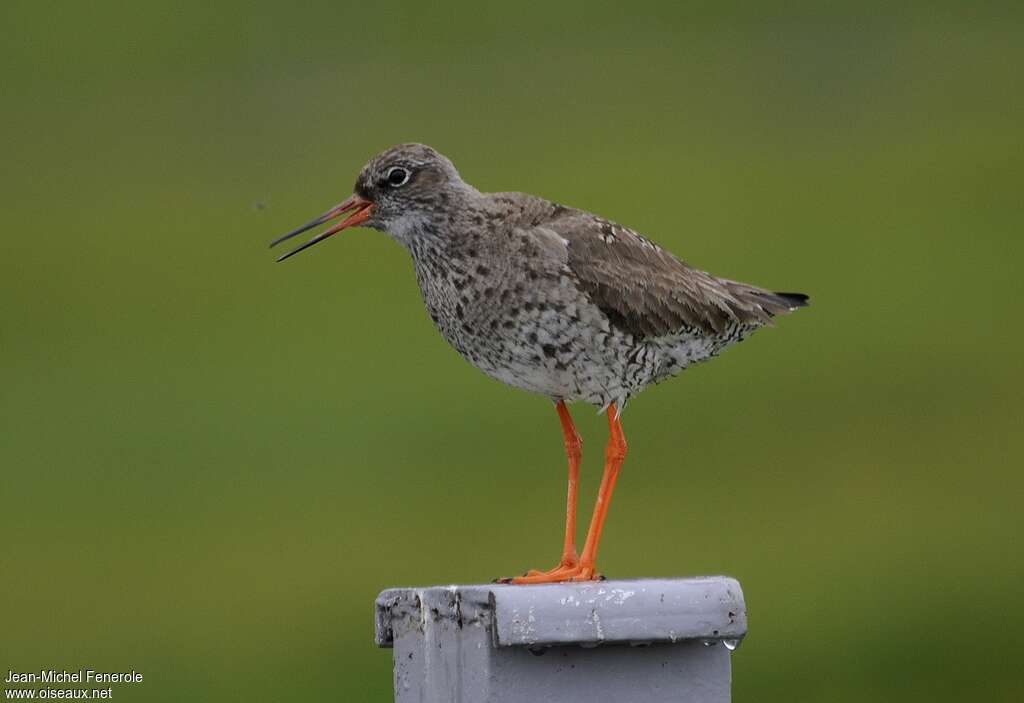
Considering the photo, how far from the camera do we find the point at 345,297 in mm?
27438

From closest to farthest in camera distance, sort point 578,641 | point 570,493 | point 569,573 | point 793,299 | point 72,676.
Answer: point 578,641
point 569,573
point 570,493
point 793,299
point 72,676

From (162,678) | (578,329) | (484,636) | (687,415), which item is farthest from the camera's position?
(687,415)

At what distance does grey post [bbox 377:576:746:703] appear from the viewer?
19.6ft

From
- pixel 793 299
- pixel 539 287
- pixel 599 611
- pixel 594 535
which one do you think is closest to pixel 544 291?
pixel 539 287

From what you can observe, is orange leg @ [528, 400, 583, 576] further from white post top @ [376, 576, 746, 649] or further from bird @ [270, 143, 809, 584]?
white post top @ [376, 576, 746, 649]

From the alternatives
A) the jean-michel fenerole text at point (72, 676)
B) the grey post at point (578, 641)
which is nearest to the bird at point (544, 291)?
the grey post at point (578, 641)

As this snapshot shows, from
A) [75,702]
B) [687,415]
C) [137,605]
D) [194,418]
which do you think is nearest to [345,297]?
[194,418]

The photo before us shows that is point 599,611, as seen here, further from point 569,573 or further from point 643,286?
Result: point 643,286

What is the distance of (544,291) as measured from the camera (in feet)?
28.6

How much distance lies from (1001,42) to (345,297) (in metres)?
17.7

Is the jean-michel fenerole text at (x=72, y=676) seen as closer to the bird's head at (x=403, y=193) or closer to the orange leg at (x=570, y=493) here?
the orange leg at (x=570, y=493)

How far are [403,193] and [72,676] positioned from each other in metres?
6.60

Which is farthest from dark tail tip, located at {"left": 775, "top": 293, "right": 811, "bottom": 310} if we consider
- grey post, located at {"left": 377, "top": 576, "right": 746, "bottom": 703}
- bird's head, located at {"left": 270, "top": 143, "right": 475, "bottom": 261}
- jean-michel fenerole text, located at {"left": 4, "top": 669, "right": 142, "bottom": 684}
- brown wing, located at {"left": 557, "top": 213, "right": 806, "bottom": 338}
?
jean-michel fenerole text, located at {"left": 4, "top": 669, "right": 142, "bottom": 684}

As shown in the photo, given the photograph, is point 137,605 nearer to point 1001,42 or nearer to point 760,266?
point 760,266
